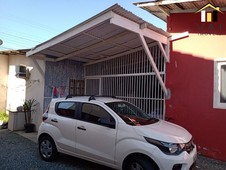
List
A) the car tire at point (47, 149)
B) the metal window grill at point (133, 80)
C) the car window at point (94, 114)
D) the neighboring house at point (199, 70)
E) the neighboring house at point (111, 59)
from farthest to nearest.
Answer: the metal window grill at point (133, 80) < the neighboring house at point (199, 70) < the neighboring house at point (111, 59) < the car tire at point (47, 149) < the car window at point (94, 114)

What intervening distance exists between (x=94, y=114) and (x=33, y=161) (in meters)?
2.06

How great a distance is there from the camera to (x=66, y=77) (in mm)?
9852

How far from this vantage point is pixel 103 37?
7016 millimetres

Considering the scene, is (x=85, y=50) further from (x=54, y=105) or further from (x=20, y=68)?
(x=20, y=68)

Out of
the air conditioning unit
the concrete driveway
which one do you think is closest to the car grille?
the concrete driveway

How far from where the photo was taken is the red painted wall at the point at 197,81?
6.59 meters

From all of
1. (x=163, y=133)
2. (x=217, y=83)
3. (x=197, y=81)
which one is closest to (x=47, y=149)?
(x=163, y=133)

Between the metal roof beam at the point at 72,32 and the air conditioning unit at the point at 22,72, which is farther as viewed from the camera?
the air conditioning unit at the point at 22,72

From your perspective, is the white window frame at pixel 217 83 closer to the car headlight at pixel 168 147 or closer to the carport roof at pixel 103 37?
the carport roof at pixel 103 37

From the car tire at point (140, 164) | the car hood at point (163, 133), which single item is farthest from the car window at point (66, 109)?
the car tire at point (140, 164)

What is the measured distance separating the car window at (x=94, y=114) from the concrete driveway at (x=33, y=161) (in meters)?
1.17

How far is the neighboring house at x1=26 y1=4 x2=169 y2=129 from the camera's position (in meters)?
6.15

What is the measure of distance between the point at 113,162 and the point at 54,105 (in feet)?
7.32

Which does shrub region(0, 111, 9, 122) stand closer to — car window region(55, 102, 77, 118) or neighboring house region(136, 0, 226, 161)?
car window region(55, 102, 77, 118)
